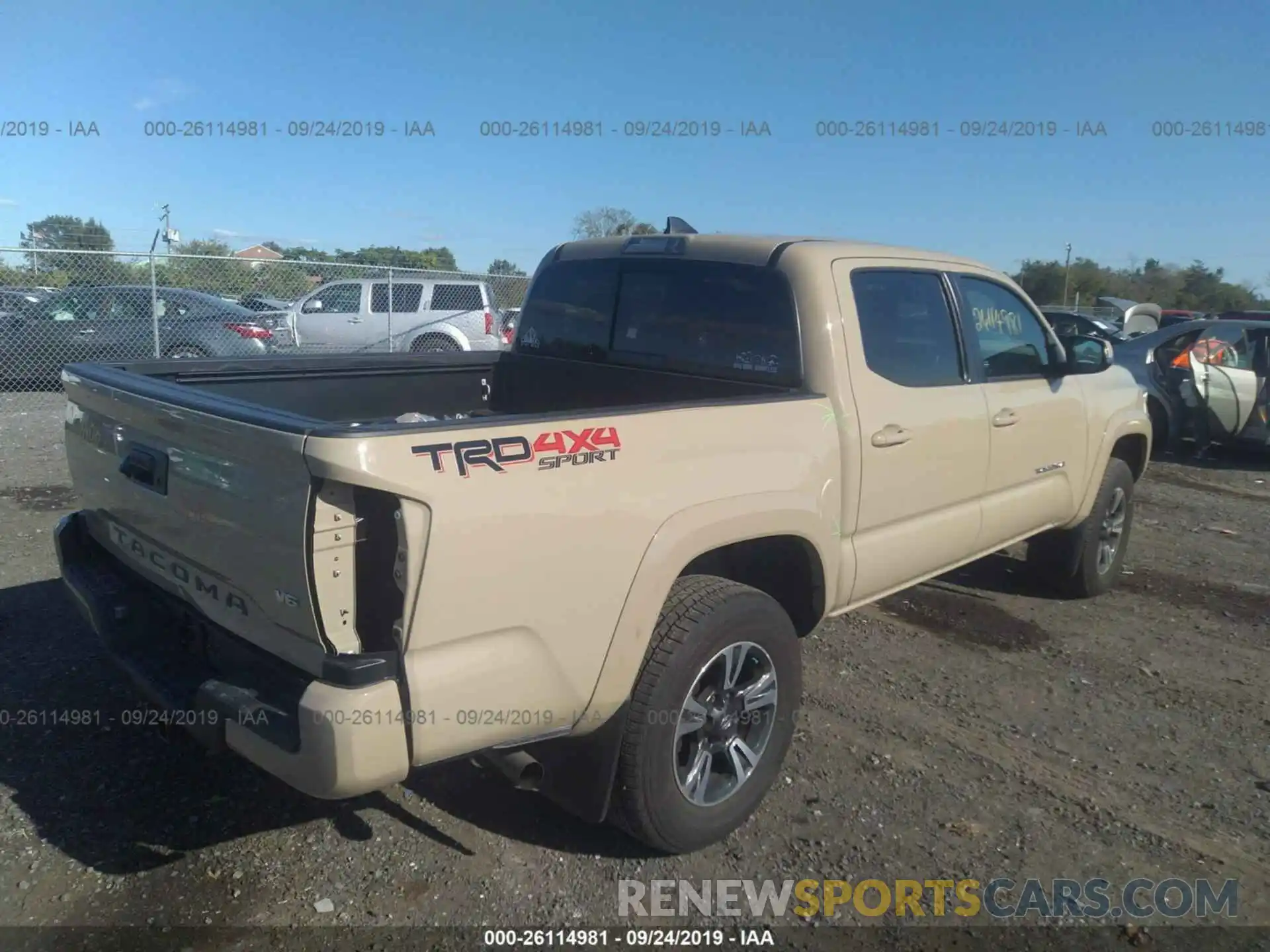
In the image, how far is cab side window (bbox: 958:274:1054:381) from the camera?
14.5 feet

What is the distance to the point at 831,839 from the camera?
3.21m

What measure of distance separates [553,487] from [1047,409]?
3256 mm

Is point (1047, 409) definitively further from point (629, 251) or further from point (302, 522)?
point (302, 522)

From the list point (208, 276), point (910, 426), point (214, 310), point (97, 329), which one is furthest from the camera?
point (208, 276)

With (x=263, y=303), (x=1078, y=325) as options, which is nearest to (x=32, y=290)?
(x=263, y=303)

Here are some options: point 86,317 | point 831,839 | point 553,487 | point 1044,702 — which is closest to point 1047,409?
point 1044,702

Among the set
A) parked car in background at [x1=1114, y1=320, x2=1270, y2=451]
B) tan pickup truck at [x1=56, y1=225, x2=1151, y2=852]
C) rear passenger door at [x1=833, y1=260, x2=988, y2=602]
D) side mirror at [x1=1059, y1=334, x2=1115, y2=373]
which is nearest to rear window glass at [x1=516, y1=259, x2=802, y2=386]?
tan pickup truck at [x1=56, y1=225, x2=1151, y2=852]

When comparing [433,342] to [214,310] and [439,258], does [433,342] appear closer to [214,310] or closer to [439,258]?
[214,310]

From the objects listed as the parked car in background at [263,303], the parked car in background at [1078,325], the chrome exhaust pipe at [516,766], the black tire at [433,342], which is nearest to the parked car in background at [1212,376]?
the parked car in background at [1078,325]

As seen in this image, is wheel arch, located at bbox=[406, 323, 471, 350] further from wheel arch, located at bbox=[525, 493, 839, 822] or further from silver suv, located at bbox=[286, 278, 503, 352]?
wheel arch, located at bbox=[525, 493, 839, 822]

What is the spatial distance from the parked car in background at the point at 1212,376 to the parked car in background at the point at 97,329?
1154 centimetres

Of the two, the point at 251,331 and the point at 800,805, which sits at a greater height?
the point at 251,331

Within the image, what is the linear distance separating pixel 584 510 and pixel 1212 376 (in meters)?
10.2

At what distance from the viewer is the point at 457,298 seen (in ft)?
48.5
